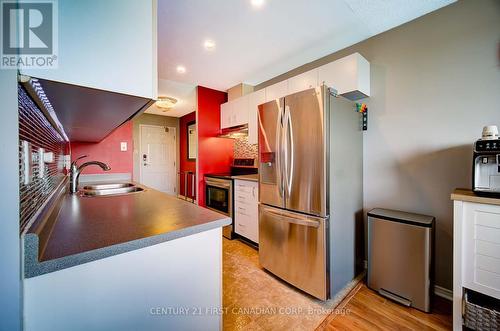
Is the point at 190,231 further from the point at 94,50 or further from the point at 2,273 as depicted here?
the point at 94,50

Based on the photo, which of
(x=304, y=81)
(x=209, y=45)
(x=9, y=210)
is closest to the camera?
(x=9, y=210)

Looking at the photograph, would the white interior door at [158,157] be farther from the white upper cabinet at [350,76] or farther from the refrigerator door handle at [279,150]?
the white upper cabinet at [350,76]

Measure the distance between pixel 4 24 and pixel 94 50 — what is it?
222mm

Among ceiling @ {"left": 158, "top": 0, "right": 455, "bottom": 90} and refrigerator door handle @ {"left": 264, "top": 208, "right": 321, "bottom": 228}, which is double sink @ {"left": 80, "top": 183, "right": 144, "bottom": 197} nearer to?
refrigerator door handle @ {"left": 264, "top": 208, "right": 321, "bottom": 228}

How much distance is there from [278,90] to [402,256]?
2176mm

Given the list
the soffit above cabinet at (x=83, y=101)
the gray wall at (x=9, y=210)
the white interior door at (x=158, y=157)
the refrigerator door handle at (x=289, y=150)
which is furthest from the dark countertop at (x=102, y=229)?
the white interior door at (x=158, y=157)

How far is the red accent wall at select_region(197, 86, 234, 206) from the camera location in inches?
142

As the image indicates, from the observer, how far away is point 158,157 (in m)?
5.81

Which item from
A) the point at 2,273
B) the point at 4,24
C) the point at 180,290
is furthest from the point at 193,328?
the point at 4,24

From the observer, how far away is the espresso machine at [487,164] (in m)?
1.31

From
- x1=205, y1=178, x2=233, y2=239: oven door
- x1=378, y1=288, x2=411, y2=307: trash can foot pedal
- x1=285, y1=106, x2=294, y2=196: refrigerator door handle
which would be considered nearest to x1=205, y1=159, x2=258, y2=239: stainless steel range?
x1=205, y1=178, x2=233, y2=239: oven door

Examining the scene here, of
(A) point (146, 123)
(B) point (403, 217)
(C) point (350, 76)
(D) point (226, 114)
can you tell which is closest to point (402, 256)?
(B) point (403, 217)

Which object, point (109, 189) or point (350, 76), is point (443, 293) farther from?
point (109, 189)

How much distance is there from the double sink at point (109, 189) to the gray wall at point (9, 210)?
1.27 meters
